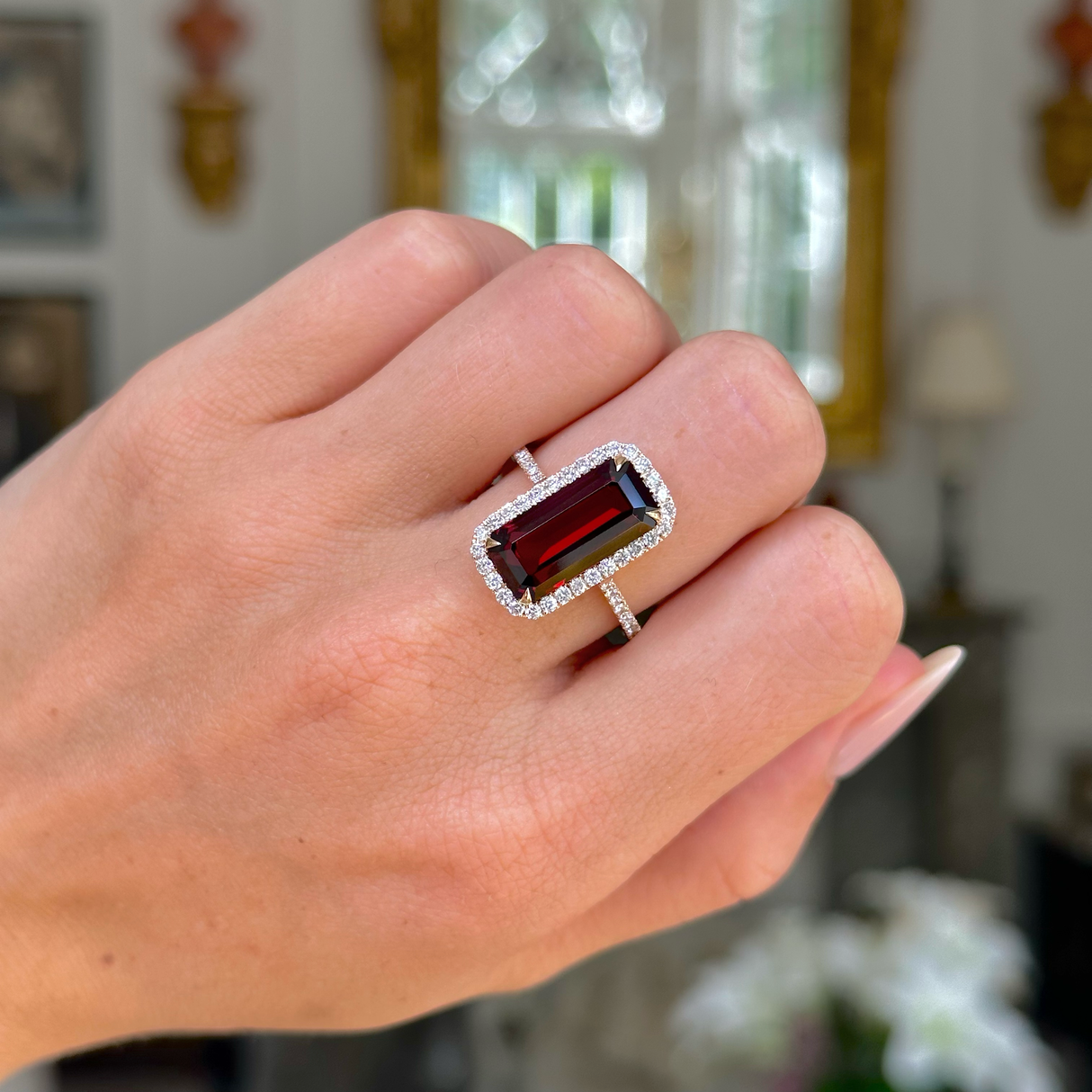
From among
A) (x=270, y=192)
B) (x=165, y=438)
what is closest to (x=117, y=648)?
(x=165, y=438)

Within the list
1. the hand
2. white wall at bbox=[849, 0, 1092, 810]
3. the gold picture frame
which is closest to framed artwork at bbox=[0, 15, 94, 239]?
the gold picture frame

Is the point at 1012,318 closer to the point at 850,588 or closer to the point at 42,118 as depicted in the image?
the point at 42,118

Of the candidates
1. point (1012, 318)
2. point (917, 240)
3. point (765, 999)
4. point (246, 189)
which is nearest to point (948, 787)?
point (1012, 318)

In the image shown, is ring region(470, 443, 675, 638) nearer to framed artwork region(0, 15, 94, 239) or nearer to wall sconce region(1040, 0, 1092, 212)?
framed artwork region(0, 15, 94, 239)

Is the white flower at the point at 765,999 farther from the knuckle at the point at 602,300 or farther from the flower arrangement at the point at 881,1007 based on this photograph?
the knuckle at the point at 602,300

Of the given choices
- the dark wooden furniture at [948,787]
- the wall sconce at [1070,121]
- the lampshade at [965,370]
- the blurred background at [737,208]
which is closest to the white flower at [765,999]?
the blurred background at [737,208]

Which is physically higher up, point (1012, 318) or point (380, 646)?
point (380, 646)
